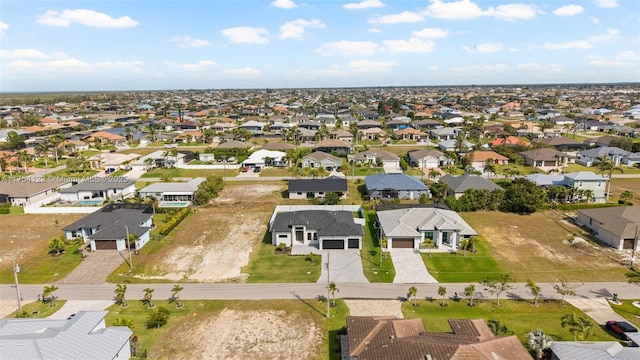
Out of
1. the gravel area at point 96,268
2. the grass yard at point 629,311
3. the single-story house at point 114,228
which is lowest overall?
the grass yard at point 629,311

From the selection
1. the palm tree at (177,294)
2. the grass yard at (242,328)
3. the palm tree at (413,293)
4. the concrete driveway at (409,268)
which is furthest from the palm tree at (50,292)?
the palm tree at (413,293)

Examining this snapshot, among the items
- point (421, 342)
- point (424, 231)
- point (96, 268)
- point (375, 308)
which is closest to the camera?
point (421, 342)

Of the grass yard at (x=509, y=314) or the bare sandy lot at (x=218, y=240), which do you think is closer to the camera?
the grass yard at (x=509, y=314)

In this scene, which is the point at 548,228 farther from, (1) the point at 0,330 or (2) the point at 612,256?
(1) the point at 0,330

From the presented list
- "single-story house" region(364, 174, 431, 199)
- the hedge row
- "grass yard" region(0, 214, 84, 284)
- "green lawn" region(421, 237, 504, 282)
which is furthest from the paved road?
"single-story house" region(364, 174, 431, 199)

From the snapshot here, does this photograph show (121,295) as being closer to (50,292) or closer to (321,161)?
(50,292)

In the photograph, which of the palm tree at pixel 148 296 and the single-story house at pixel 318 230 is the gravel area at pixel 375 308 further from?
the palm tree at pixel 148 296

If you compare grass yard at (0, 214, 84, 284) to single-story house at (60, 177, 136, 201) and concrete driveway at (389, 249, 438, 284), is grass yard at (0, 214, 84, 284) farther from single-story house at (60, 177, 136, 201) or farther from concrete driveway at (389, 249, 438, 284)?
concrete driveway at (389, 249, 438, 284)

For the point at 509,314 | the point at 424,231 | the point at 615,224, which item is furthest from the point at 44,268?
the point at 615,224
